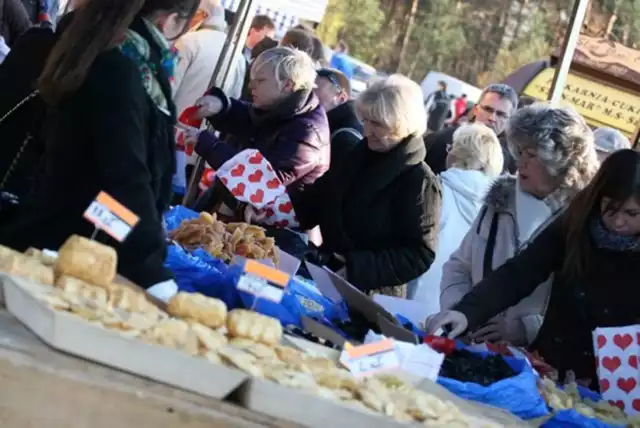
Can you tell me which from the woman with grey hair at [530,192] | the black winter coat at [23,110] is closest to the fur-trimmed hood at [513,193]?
the woman with grey hair at [530,192]

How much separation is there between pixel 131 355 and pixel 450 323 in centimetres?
133

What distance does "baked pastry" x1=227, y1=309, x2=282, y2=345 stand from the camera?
2.04 metres

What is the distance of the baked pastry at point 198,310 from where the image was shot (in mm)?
2033

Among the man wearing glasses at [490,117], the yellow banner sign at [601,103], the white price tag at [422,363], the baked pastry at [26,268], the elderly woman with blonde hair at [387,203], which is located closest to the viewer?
the baked pastry at [26,268]

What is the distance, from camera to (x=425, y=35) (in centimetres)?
2666

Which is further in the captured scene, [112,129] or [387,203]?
[387,203]

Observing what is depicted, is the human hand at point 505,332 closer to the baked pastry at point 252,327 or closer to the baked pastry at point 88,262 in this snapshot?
the baked pastry at point 252,327

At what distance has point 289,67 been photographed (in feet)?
13.2

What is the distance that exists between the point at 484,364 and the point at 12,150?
1226 mm

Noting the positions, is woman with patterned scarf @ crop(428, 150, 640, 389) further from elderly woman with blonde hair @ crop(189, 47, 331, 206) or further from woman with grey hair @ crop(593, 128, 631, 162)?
woman with grey hair @ crop(593, 128, 631, 162)

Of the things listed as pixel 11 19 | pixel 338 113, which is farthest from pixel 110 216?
pixel 11 19

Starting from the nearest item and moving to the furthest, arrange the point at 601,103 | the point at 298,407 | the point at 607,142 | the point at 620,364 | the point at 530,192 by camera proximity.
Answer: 1. the point at 298,407
2. the point at 620,364
3. the point at 530,192
4. the point at 607,142
5. the point at 601,103

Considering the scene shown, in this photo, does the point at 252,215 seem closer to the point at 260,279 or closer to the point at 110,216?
the point at 260,279

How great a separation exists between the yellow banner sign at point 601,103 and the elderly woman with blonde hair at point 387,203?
4283mm
